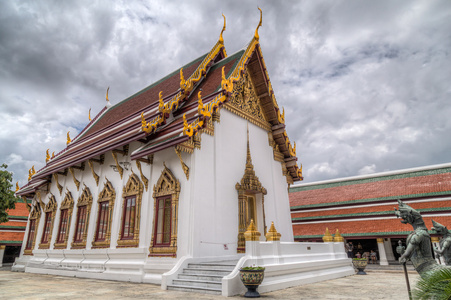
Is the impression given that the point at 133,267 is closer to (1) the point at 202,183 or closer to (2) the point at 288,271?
(1) the point at 202,183

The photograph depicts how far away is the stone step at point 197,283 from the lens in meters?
5.86

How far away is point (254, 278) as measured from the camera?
5.34 meters

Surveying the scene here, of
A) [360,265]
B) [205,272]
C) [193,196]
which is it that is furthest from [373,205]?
[205,272]

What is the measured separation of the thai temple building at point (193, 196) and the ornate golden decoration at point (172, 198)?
27 millimetres

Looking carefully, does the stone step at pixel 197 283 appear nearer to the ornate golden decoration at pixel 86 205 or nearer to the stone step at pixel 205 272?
the stone step at pixel 205 272

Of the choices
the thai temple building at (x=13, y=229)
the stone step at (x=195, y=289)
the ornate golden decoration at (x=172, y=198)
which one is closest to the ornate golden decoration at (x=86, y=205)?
the ornate golden decoration at (x=172, y=198)

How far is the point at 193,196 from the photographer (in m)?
7.43

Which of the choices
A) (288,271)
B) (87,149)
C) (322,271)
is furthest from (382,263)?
(87,149)

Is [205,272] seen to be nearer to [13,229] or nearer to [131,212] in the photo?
[131,212]

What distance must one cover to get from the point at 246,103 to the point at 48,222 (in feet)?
32.1

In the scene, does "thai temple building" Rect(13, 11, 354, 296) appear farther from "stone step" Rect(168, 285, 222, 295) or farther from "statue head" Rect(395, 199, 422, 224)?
"statue head" Rect(395, 199, 422, 224)

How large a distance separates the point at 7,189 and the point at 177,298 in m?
5.97

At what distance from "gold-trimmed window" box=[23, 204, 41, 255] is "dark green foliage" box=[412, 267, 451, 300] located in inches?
584

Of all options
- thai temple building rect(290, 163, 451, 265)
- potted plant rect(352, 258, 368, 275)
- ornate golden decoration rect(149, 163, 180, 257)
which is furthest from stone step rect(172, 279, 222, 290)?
thai temple building rect(290, 163, 451, 265)
